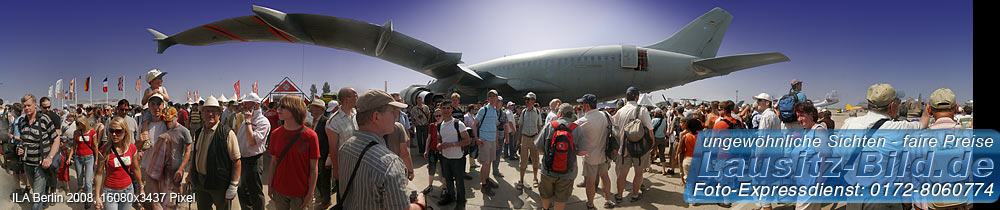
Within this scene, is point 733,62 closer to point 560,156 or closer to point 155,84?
point 560,156

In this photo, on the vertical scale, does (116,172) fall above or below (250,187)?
above

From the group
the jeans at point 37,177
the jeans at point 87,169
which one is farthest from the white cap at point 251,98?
the jeans at point 37,177

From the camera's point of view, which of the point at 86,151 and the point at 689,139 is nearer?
the point at 86,151

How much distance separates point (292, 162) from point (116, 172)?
235 centimetres

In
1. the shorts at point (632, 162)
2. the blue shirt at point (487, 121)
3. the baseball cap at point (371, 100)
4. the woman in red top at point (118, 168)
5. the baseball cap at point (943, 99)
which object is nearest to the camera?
the baseball cap at point (371, 100)

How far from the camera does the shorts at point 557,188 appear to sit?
389 cm

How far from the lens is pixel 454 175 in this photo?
469 cm

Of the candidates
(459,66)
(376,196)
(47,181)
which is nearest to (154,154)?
(47,181)

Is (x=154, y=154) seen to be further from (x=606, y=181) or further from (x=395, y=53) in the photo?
(x=395, y=53)

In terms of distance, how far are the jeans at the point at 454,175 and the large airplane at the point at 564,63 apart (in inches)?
203

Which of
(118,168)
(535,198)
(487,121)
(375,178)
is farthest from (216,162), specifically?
(535,198)

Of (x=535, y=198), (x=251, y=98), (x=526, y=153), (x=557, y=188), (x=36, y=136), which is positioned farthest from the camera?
(x=526, y=153)

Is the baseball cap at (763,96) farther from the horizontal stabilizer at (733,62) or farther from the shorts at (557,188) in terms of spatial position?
the horizontal stabilizer at (733,62)

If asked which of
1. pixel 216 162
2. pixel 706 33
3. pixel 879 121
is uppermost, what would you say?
pixel 706 33
